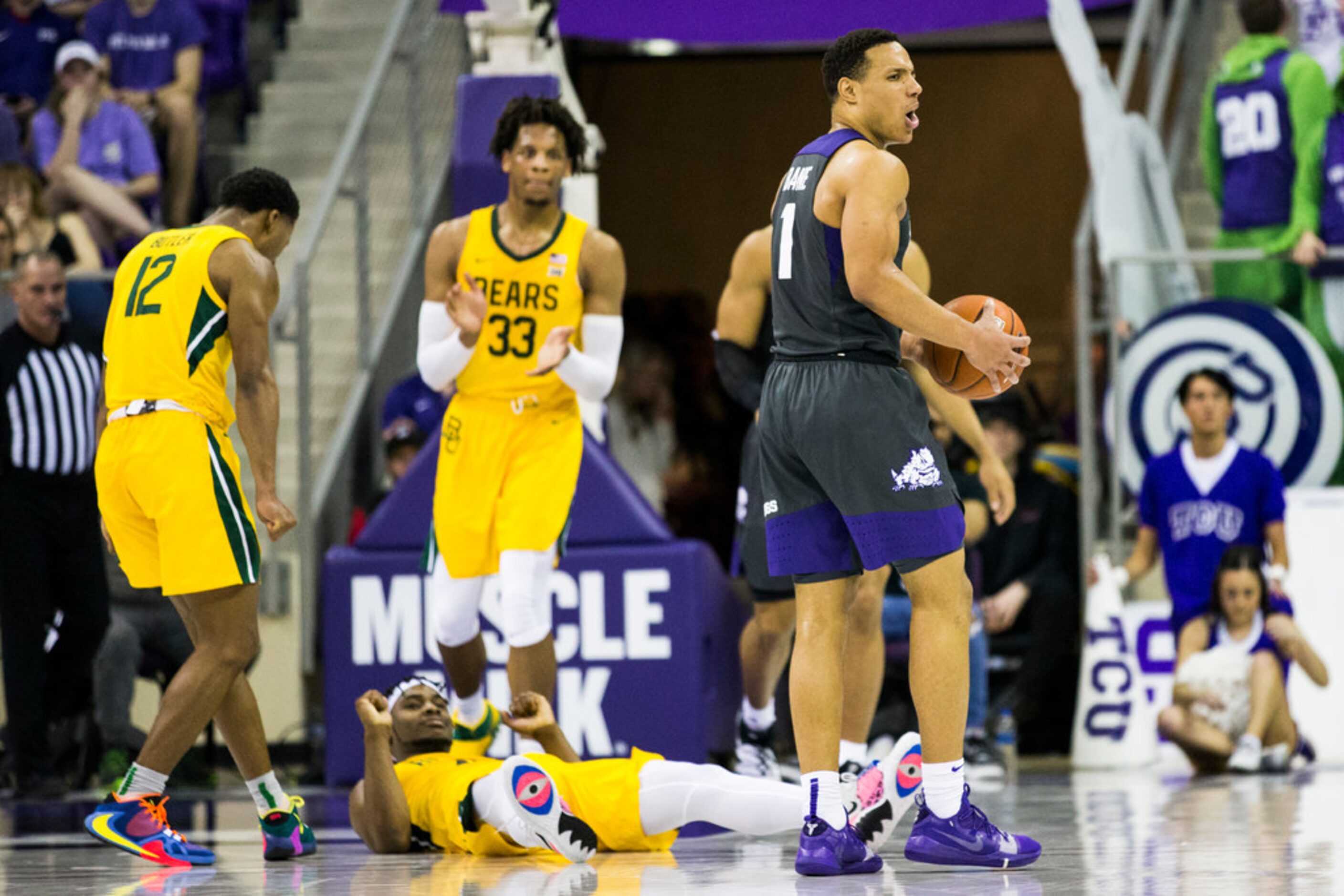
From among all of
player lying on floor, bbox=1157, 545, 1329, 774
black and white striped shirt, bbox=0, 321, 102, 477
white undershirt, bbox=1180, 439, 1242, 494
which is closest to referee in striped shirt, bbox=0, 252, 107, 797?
black and white striped shirt, bbox=0, 321, 102, 477

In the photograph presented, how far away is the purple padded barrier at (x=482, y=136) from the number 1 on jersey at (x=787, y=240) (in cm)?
355

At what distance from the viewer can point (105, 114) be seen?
10.9 metres

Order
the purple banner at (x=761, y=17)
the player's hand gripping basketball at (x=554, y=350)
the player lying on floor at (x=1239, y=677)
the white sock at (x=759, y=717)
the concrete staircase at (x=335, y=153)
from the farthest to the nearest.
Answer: the concrete staircase at (x=335, y=153)
the purple banner at (x=761, y=17)
the player lying on floor at (x=1239, y=677)
the white sock at (x=759, y=717)
the player's hand gripping basketball at (x=554, y=350)

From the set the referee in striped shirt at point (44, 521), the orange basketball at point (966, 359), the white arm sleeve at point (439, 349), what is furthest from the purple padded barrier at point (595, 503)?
the orange basketball at point (966, 359)

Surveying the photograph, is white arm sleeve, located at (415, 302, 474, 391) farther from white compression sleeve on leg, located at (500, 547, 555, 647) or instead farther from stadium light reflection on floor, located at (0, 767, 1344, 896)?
stadium light reflection on floor, located at (0, 767, 1344, 896)

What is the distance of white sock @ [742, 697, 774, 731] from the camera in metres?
7.04

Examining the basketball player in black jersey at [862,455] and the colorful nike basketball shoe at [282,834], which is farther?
the colorful nike basketball shoe at [282,834]

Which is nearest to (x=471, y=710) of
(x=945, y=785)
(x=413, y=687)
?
(x=413, y=687)

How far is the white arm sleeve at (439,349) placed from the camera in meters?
6.60

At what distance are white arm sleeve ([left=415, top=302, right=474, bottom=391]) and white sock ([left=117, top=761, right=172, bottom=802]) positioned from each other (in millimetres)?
1651

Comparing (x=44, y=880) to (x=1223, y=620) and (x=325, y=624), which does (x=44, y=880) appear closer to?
Result: (x=325, y=624)

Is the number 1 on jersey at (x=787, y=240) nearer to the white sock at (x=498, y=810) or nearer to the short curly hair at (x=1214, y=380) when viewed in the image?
the white sock at (x=498, y=810)

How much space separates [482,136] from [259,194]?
2701 millimetres

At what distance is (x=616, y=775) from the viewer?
5469mm
